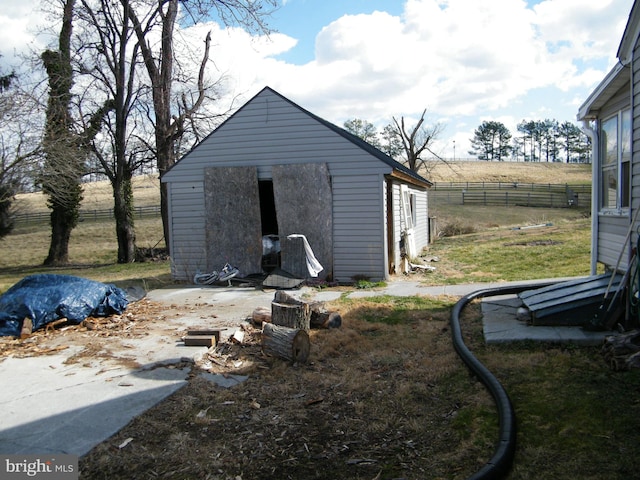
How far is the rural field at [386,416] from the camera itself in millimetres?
3184

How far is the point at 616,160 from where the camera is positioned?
707 centimetres

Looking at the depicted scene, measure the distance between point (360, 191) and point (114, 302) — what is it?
5683 millimetres

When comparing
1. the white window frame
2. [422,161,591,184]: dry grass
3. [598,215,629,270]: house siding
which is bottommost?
[598,215,629,270]: house siding

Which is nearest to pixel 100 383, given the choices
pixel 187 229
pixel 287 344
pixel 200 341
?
pixel 200 341

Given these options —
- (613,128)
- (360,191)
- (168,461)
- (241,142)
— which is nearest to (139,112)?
(241,142)

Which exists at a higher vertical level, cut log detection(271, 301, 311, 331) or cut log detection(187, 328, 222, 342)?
cut log detection(271, 301, 311, 331)

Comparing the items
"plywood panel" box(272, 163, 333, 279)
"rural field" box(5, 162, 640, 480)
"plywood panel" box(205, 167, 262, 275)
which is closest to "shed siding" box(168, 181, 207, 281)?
"plywood panel" box(205, 167, 262, 275)

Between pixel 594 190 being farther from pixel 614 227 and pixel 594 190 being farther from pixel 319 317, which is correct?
pixel 319 317

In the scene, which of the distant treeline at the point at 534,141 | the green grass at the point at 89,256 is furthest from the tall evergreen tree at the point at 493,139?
the green grass at the point at 89,256

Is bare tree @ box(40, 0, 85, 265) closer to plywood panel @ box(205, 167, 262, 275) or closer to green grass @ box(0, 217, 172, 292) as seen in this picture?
green grass @ box(0, 217, 172, 292)

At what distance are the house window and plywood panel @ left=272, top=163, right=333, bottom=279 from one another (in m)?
5.52

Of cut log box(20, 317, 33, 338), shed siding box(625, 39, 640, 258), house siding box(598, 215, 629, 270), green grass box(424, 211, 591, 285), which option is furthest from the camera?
green grass box(424, 211, 591, 285)

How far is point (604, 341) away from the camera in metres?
5.06

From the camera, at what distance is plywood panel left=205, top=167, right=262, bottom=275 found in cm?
1173
